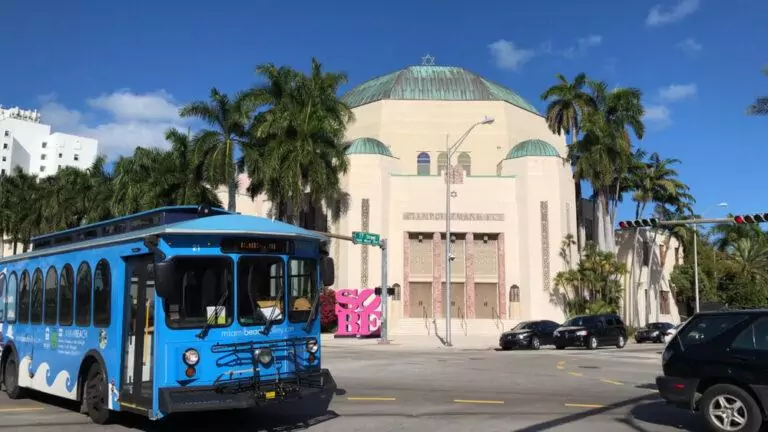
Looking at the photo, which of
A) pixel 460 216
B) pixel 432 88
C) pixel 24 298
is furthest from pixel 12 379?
pixel 432 88

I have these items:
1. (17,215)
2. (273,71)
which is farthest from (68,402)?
(17,215)

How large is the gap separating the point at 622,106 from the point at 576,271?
12142 mm

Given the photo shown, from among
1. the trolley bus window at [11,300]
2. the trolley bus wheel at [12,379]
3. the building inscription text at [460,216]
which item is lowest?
the trolley bus wheel at [12,379]

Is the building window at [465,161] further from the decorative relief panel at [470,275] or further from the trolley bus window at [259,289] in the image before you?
the trolley bus window at [259,289]

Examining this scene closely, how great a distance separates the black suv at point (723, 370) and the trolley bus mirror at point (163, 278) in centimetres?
676

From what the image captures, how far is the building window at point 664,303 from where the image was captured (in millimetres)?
56688

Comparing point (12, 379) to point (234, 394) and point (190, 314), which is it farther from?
point (234, 394)

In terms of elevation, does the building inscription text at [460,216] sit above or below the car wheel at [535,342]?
above

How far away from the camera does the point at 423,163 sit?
174 ft

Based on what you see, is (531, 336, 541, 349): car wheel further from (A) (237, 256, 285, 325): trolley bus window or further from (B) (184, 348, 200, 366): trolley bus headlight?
(B) (184, 348, 200, 366): trolley bus headlight

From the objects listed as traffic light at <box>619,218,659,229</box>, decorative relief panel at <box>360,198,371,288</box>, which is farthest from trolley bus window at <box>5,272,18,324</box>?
decorative relief panel at <box>360,198,371,288</box>

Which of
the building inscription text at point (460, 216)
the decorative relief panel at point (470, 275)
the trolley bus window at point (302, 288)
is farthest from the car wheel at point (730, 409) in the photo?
the building inscription text at point (460, 216)

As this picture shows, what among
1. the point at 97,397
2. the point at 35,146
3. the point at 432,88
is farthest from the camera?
the point at 35,146

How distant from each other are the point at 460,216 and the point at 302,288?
38308mm
